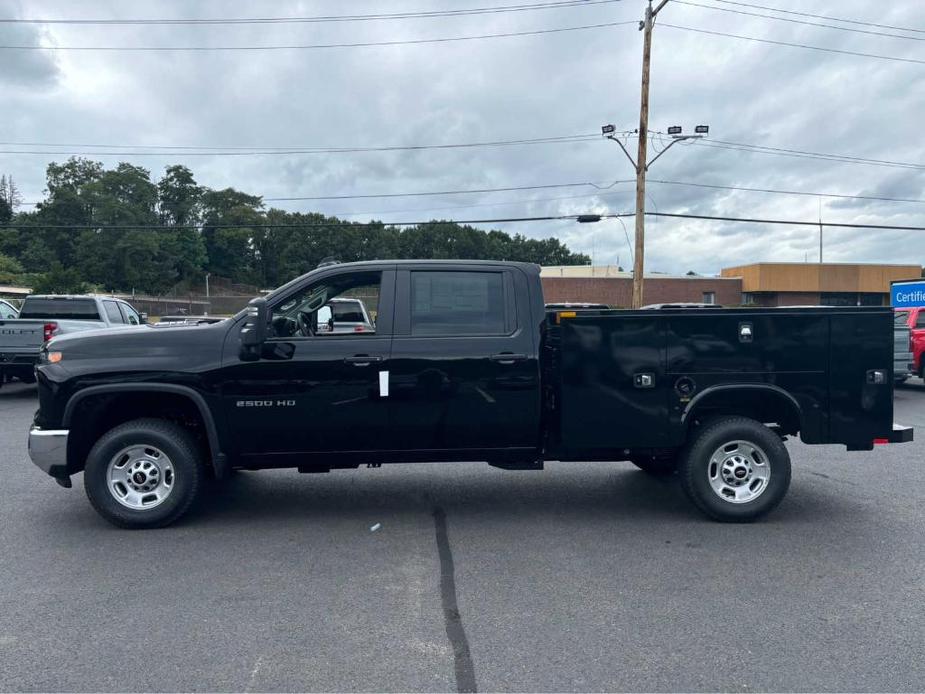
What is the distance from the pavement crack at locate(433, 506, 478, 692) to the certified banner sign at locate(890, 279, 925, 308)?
1979 centimetres

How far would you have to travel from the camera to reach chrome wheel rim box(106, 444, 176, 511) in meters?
5.78

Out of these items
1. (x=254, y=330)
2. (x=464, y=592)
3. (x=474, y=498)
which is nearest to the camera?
(x=464, y=592)

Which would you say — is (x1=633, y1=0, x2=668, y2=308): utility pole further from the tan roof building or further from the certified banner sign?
the tan roof building

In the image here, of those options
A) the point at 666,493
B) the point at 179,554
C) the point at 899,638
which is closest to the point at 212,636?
the point at 179,554

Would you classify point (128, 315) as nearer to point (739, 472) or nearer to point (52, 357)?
point (52, 357)

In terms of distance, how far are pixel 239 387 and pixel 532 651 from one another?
10.3ft

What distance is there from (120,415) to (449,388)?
107 inches

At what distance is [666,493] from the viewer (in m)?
7.11

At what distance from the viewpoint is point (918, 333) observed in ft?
54.1

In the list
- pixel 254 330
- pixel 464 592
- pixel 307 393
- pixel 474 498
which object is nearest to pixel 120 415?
pixel 254 330

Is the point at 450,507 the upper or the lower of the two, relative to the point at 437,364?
lower

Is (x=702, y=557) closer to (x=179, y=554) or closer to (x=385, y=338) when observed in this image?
(x=385, y=338)

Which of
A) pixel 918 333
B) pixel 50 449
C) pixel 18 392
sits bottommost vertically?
pixel 18 392

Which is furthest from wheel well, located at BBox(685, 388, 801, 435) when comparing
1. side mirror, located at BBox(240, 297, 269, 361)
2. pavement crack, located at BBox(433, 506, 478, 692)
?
side mirror, located at BBox(240, 297, 269, 361)
